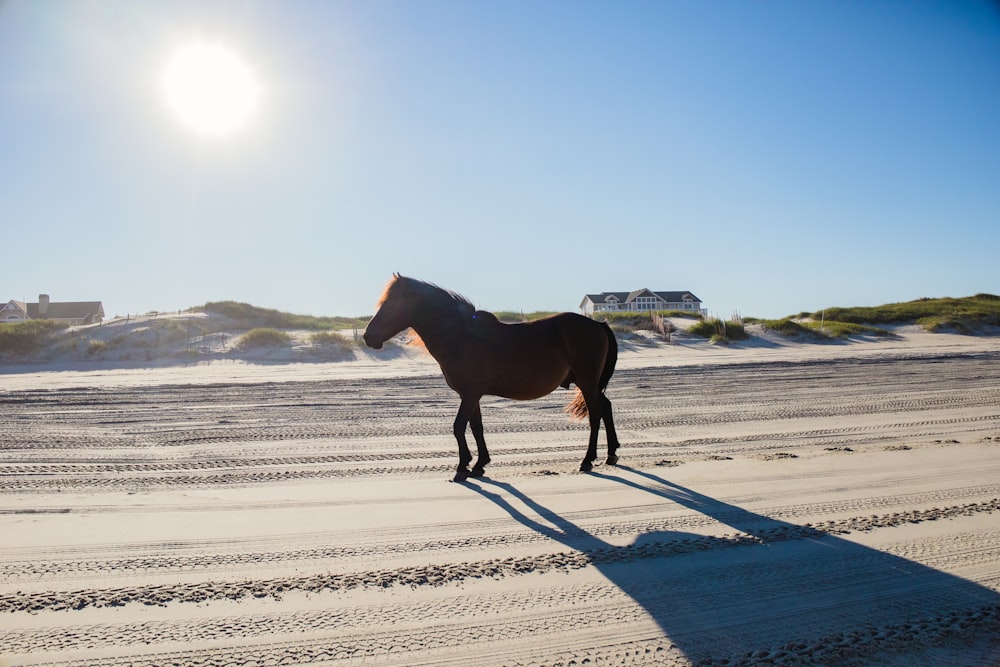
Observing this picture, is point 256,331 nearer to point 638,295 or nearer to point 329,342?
point 329,342

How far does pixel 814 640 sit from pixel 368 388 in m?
12.8

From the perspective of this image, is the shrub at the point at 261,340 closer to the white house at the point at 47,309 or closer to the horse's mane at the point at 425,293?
the horse's mane at the point at 425,293

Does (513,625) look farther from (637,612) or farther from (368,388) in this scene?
(368,388)

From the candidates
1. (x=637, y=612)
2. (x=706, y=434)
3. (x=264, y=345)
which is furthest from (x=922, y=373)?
(x=264, y=345)

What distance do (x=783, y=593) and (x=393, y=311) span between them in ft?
14.0

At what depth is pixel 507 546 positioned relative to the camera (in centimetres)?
392

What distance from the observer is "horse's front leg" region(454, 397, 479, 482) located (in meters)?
5.81

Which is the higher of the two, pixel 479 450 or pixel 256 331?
pixel 256 331

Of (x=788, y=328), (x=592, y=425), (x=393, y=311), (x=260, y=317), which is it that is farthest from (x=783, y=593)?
(x=260, y=317)

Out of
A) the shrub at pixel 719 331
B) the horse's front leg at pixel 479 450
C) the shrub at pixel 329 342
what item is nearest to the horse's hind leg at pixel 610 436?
the horse's front leg at pixel 479 450

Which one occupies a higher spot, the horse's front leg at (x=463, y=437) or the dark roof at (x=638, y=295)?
the dark roof at (x=638, y=295)

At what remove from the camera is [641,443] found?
7.77 meters

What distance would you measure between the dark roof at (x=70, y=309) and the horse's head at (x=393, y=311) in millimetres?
63622

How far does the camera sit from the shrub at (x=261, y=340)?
24578 mm
